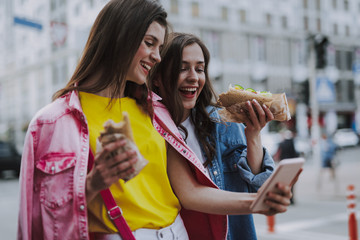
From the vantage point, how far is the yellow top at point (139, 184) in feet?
5.81

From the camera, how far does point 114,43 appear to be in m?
1.80

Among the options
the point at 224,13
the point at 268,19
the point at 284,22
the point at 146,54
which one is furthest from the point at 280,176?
the point at 284,22

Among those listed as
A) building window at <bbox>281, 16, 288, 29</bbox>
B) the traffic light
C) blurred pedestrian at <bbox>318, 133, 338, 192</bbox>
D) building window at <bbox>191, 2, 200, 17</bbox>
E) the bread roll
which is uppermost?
building window at <bbox>191, 2, 200, 17</bbox>

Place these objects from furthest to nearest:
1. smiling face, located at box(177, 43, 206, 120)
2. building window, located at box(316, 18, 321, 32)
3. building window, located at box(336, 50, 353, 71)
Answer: building window, located at box(336, 50, 353, 71) → building window, located at box(316, 18, 321, 32) → smiling face, located at box(177, 43, 206, 120)

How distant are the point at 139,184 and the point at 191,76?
86cm

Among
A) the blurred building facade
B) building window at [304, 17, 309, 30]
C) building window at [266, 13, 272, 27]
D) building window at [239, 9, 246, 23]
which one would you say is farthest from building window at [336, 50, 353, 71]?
building window at [239, 9, 246, 23]

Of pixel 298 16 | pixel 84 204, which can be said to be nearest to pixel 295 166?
pixel 84 204

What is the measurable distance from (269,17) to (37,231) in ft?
128

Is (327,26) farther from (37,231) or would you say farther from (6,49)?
(37,231)

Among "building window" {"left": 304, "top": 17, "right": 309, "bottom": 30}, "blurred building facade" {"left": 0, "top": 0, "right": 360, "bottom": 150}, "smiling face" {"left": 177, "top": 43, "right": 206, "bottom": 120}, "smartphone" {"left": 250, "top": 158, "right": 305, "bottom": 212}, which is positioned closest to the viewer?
"smartphone" {"left": 250, "top": 158, "right": 305, "bottom": 212}

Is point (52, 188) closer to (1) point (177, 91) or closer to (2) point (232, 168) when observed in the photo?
(1) point (177, 91)

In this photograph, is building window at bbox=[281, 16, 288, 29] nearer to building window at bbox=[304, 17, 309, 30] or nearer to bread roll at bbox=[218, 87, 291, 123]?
building window at bbox=[304, 17, 309, 30]

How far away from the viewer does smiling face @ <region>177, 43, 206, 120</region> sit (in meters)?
2.48

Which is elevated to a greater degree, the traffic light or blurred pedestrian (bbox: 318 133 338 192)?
the traffic light
